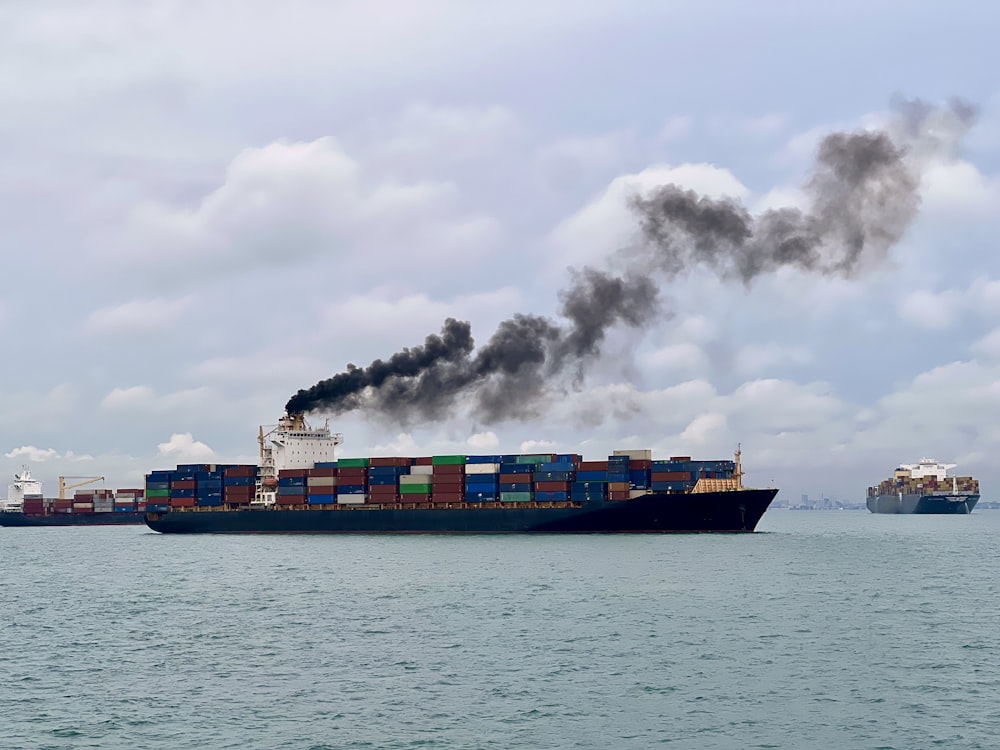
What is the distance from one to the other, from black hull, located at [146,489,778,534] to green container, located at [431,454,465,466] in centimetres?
421

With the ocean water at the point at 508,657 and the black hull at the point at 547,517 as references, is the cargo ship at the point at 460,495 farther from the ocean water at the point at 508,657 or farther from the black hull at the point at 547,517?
the ocean water at the point at 508,657

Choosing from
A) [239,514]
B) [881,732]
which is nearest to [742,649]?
[881,732]

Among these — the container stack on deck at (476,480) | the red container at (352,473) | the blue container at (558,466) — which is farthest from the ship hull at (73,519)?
the blue container at (558,466)

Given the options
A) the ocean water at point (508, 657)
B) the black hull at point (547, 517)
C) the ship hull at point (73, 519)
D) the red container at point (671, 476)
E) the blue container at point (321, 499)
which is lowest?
the ship hull at point (73, 519)

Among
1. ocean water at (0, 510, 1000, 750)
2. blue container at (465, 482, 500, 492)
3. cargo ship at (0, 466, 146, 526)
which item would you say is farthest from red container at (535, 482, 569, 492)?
cargo ship at (0, 466, 146, 526)

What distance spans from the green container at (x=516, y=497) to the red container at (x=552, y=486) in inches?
47.9

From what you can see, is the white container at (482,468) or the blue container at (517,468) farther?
the white container at (482,468)

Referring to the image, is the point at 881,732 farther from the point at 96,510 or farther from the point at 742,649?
the point at 96,510

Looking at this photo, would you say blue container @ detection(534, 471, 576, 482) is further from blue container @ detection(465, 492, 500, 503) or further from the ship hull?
the ship hull

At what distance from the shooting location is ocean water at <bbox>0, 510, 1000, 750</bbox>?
87.8ft

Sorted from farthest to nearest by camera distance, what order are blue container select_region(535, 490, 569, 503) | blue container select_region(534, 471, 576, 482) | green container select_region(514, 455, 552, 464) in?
green container select_region(514, 455, 552, 464) < blue container select_region(534, 471, 576, 482) < blue container select_region(535, 490, 569, 503)

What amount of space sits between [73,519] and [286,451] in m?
69.6

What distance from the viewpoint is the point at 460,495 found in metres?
96.1

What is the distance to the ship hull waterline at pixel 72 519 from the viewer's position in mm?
159875
